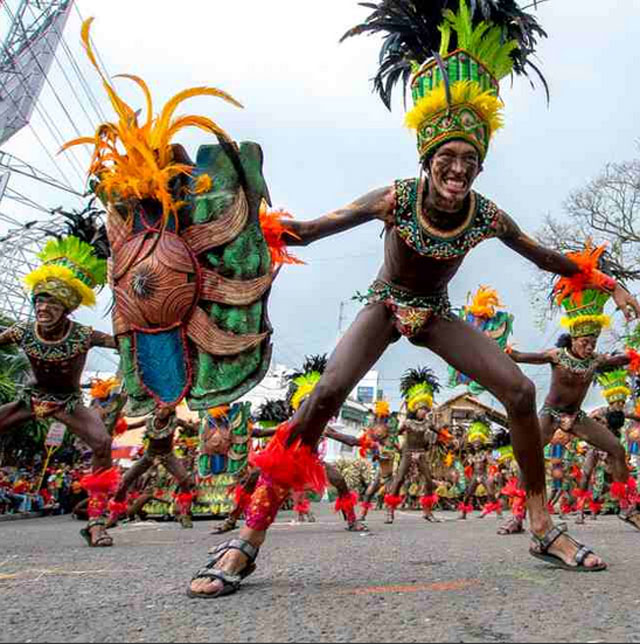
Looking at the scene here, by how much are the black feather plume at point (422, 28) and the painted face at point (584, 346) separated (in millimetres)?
3625

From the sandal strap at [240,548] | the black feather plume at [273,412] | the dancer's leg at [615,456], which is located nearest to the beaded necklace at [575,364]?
the dancer's leg at [615,456]

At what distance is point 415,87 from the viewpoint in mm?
4156

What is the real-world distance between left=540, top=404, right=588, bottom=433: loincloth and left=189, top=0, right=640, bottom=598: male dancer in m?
3.61

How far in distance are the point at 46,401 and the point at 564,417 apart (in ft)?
16.4

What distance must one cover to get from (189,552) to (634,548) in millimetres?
3357

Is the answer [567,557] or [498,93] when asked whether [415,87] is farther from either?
[567,557]

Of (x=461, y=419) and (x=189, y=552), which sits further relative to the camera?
(x=461, y=419)

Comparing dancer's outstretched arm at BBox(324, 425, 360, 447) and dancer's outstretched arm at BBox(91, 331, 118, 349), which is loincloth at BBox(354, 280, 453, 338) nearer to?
dancer's outstretched arm at BBox(91, 331, 118, 349)

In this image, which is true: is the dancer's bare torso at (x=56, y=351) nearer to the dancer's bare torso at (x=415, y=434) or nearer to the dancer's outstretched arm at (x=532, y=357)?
the dancer's outstretched arm at (x=532, y=357)

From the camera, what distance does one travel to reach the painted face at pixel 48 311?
617 centimetres

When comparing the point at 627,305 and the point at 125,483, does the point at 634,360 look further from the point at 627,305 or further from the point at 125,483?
the point at 125,483

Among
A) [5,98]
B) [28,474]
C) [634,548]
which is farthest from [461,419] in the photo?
[634,548]

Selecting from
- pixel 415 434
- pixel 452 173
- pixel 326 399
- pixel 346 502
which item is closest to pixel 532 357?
pixel 346 502

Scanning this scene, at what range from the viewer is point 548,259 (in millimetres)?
4320
